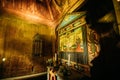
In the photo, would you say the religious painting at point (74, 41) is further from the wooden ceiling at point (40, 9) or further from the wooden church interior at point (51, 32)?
the wooden ceiling at point (40, 9)

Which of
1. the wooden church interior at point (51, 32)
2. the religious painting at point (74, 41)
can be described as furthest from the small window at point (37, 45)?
the religious painting at point (74, 41)

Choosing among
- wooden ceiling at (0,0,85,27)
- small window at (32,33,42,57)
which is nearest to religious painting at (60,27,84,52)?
wooden ceiling at (0,0,85,27)

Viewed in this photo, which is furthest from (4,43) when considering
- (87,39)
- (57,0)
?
(87,39)

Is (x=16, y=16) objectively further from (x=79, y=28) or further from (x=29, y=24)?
(x=79, y=28)

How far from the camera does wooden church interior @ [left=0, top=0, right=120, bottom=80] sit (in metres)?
2.62

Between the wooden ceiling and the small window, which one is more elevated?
the wooden ceiling

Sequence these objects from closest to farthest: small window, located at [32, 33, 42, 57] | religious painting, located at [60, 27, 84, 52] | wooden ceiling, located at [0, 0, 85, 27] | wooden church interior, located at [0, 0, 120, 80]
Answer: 1. wooden church interior, located at [0, 0, 120, 80]
2. religious painting, located at [60, 27, 84, 52]
3. wooden ceiling, located at [0, 0, 85, 27]
4. small window, located at [32, 33, 42, 57]

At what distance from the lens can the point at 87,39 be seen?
10.2ft

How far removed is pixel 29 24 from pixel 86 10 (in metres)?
4.11

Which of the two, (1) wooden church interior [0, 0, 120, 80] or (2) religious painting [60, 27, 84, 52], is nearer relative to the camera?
(1) wooden church interior [0, 0, 120, 80]

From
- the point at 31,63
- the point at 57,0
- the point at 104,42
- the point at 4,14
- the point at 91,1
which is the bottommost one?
the point at 31,63

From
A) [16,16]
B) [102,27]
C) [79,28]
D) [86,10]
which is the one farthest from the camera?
[16,16]

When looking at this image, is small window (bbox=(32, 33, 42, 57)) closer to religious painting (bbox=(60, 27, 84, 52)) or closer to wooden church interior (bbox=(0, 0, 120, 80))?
wooden church interior (bbox=(0, 0, 120, 80))

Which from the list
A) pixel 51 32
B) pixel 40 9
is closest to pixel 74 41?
pixel 51 32
